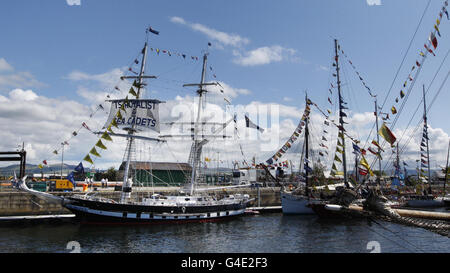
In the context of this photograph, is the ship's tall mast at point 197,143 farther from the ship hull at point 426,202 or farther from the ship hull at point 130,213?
the ship hull at point 426,202

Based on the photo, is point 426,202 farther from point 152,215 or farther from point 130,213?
point 130,213

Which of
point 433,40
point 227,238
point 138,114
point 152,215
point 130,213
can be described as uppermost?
point 433,40

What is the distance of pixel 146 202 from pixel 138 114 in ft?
39.6

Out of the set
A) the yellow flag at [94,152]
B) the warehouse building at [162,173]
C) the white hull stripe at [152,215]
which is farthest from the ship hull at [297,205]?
the warehouse building at [162,173]

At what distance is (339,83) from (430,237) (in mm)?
22730

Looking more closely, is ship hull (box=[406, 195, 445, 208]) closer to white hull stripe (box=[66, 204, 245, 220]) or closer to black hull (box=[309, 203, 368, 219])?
black hull (box=[309, 203, 368, 219])

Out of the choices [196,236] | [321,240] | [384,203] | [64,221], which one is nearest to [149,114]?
[64,221]

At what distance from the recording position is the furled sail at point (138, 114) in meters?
37.9

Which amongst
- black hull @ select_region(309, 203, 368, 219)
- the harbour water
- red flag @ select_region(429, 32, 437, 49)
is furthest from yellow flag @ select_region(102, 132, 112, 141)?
red flag @ select_region(429, 32, 437, 49)

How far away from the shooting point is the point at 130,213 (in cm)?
3200

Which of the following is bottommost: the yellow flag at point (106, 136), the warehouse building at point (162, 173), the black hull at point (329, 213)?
the black hull at point (329, 213)

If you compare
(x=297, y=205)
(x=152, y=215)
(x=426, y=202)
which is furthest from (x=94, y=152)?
(x=426, y=202)

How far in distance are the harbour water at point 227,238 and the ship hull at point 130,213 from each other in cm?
103

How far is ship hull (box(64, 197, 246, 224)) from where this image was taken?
31109mm
